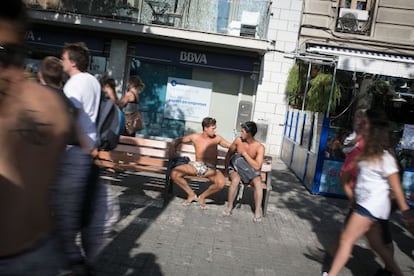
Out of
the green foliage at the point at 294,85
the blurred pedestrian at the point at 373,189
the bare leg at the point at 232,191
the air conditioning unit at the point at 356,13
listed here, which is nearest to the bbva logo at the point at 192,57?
the green foliage at the point at 294,85

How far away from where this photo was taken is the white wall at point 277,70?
1436 cm

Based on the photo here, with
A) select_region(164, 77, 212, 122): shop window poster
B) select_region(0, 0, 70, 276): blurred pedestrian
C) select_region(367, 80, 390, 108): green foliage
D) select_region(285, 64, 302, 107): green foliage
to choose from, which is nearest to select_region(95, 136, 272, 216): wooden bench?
select_region(0, 0, 70, 276): blurred pedestrian

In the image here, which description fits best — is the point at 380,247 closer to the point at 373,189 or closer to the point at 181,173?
the point at 373,189

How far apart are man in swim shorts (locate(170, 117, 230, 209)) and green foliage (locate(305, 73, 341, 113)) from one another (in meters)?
5.20

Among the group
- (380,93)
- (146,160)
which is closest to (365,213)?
(146,160)

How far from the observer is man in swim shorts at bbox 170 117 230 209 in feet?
22.4

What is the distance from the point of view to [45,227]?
173 centimetres

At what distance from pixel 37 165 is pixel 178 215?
192 inches

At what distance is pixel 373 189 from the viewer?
4004 mm

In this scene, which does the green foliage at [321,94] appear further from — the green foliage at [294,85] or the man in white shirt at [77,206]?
the man in white shirt at [77,206]

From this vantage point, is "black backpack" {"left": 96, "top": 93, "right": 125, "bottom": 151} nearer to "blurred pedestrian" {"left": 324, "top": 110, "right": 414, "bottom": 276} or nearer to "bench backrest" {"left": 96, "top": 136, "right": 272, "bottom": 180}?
"blurred pedestrian" {"left": 324, "top": 110, "right": 414, "bottom": 276}

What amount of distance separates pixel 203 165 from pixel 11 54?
18.1 feet

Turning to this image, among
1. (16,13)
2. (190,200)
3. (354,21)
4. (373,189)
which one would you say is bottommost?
(190,200)

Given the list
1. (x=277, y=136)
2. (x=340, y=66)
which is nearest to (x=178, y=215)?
(x=340, y=66)
